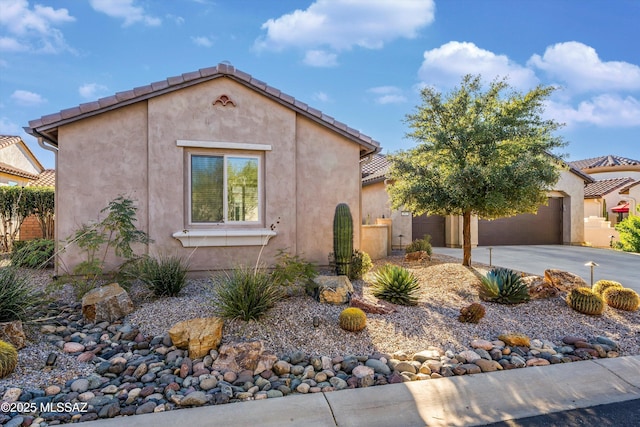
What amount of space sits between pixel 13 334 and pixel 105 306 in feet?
4.18

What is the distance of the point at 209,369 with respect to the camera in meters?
4.62

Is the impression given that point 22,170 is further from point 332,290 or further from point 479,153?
point 479,153

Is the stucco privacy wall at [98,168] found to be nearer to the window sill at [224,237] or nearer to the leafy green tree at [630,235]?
the window sill at [224,237]

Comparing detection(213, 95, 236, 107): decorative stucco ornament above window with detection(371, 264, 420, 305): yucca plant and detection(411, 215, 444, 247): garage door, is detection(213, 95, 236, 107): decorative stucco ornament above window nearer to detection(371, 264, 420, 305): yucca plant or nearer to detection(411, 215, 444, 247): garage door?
detection(371, 264, 420, 305): yucca plant

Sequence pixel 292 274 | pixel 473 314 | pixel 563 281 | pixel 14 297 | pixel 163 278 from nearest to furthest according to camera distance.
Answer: pixel 14 297 < pixel 473 314 < pixel 292 274 < pixel 163 278 < pixel 563 281

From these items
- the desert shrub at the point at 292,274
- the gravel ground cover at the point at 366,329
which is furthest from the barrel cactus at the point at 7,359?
the desert shrub at the point at 292,274

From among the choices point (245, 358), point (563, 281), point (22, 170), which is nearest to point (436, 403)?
point (245, 358)

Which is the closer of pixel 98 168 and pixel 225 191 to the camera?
pixel 98 168

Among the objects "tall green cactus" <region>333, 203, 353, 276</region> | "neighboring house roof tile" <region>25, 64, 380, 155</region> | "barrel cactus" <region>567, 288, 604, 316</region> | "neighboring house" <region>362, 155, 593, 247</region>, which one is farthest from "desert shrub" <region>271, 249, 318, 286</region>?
"neighboring house" <region>362, 155, 593, 247</region>

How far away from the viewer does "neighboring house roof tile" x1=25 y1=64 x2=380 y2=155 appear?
8.13 m

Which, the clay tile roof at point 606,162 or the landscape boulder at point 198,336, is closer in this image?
the landscape boulder at point 198,336

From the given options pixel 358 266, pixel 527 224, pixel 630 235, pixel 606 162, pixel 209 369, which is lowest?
pixel 209 369

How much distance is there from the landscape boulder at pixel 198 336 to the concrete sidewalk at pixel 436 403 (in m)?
1.19

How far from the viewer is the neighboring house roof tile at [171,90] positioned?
8128 millimetres
